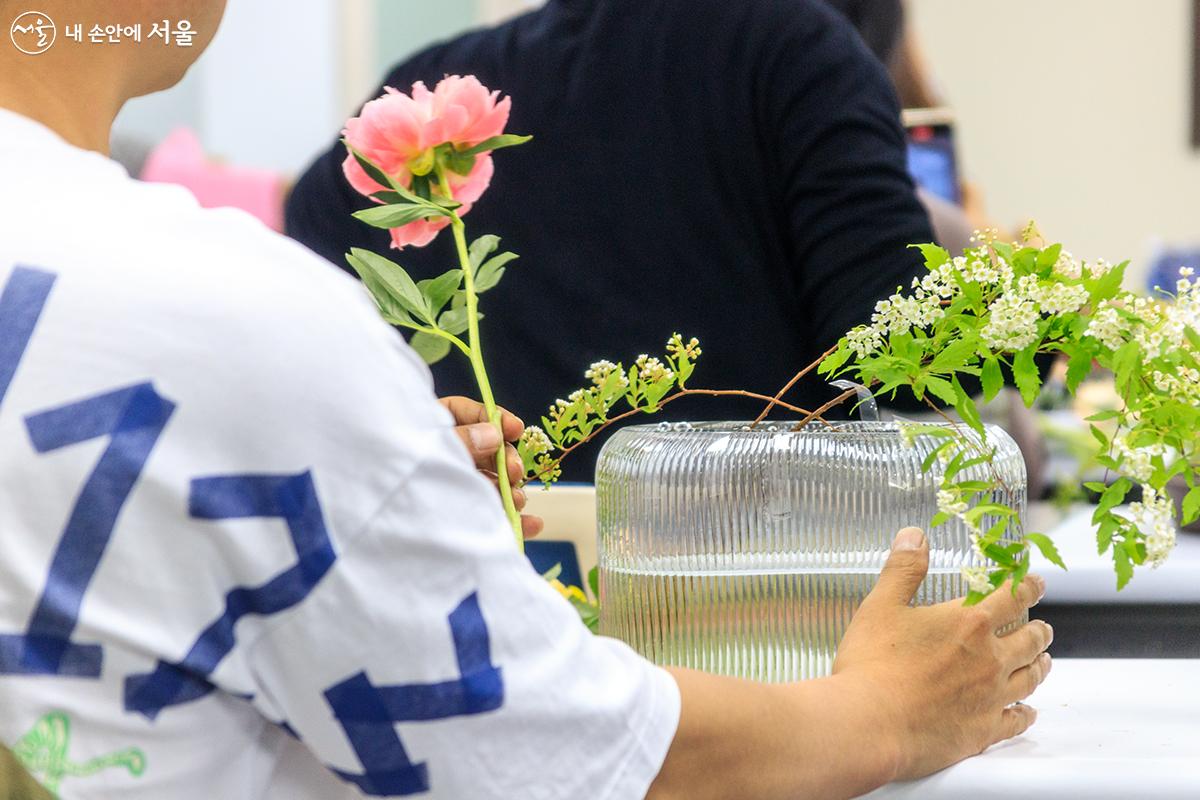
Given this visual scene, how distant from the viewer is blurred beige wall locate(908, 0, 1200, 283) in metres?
4.39

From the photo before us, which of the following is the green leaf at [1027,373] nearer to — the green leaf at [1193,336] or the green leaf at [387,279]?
the green leaf at [1193,336]

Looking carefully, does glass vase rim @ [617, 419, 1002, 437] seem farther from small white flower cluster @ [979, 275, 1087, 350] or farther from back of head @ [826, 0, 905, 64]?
back of head @ [826, 0, 905, 64]

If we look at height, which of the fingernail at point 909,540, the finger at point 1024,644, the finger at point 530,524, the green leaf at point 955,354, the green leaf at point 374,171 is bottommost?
the finger at point 1024,644

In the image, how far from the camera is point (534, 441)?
778mm

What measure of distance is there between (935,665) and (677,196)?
634mm

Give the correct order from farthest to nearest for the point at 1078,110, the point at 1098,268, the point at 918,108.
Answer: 1. the point at 1078,110
2. the point at 918,108
3. the point at 1098,268

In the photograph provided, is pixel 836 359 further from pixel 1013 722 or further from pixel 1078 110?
pixel 1078 110

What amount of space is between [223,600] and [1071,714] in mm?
488

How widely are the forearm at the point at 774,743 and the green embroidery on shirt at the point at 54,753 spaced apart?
20 centimetres

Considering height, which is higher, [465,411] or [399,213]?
[399,213]

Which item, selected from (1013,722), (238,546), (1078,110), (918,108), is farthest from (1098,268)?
(1078,110)

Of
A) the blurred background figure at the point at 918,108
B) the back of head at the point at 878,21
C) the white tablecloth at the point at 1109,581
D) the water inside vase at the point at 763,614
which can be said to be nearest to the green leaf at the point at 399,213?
the water inside vase at the point at 763,614

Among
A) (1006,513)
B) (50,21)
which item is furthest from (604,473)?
(50,21)

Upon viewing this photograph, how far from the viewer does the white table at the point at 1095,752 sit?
0.61 m
